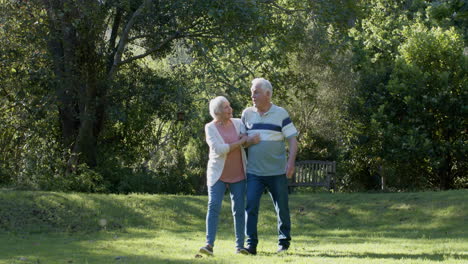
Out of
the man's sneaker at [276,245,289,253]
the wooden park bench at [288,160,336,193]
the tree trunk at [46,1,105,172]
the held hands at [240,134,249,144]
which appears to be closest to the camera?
the held hands at [240,134,249,144]

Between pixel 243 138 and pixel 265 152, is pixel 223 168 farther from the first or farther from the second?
pixel 265 152

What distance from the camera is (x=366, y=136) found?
21000 mm

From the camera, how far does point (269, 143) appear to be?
319 inches

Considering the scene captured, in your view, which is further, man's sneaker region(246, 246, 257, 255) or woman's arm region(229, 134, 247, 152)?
man's sneaker region(246, 246, 257, 255)

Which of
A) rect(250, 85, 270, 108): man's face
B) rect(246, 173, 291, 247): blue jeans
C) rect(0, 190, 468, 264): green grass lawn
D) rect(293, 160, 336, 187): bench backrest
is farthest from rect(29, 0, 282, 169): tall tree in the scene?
rect(246, 173, 291, 247): blue jeans

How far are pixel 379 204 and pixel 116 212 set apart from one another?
567 cm

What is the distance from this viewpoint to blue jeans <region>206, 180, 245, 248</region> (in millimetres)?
8102

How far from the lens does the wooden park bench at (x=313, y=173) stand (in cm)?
2031

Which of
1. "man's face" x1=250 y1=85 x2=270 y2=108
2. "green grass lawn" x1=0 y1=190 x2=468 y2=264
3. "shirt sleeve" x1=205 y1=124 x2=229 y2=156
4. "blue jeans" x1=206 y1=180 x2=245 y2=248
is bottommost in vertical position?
"green grass lawn" x1=0 y1=190 x2=468 y2=264

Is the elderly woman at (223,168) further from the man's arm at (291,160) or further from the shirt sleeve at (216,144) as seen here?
the man's arm at (291,160)

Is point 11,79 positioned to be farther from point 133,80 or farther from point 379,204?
point 379,204

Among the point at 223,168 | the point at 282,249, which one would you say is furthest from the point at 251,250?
the point at 223,168

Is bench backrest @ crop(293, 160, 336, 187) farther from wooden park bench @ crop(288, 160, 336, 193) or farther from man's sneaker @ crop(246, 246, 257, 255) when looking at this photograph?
man's sneaker @ crop(246, 246, 257, 255)

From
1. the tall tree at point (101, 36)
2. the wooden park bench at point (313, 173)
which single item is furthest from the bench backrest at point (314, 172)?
the tall tree at point (101, 36)
